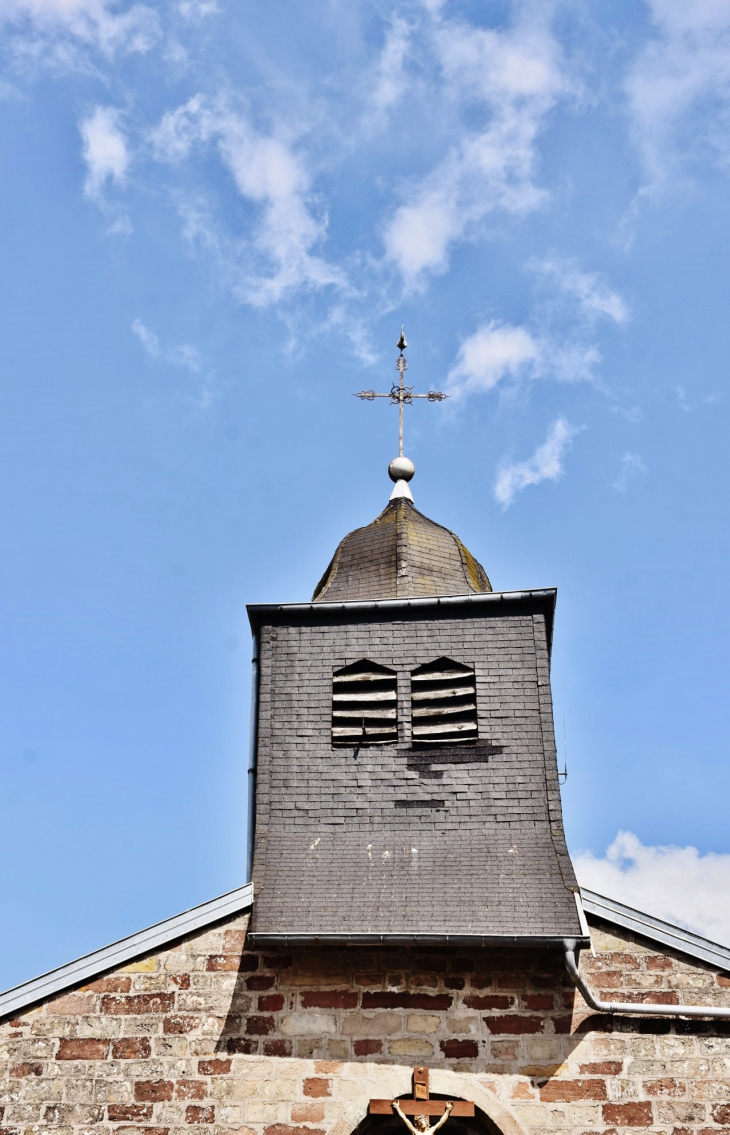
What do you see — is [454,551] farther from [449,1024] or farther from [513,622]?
[449,1024]

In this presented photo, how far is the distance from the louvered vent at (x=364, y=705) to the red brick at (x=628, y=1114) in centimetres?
288

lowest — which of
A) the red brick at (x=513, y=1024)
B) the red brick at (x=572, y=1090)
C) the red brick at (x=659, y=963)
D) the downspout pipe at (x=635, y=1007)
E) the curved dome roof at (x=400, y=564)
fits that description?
the red brick at (x=572, y=1090)

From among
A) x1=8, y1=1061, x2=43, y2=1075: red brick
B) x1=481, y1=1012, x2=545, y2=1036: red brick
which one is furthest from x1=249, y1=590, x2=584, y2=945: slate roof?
x1=8, y1=1061, x2=43, y2=1075: red brick

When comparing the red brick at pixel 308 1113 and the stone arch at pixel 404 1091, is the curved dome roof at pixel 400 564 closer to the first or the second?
the stone arch at pixel 404 1091

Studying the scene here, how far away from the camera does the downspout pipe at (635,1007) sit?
22.2ft

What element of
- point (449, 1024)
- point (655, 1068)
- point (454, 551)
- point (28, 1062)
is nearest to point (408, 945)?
point (449, 1024)

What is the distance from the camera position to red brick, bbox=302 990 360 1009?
23.2 feet

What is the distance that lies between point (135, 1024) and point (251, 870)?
1260 mm

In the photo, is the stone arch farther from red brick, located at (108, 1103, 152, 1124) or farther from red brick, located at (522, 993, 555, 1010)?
red brick, located at (108, 1103, 152, 1124)

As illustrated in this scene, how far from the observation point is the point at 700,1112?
661 cm

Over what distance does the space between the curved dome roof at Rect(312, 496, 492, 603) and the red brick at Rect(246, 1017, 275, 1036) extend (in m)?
3.30

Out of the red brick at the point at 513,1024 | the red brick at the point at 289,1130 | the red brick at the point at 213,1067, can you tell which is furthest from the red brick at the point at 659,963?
the red brick at the point at 213,1067

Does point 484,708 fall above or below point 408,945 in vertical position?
above

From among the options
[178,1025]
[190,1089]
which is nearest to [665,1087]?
[190,1089]
